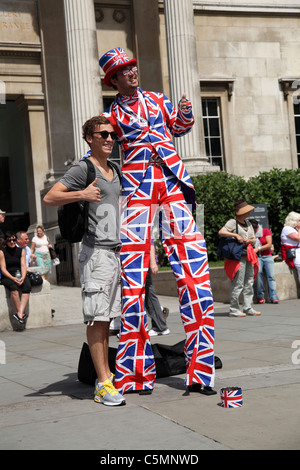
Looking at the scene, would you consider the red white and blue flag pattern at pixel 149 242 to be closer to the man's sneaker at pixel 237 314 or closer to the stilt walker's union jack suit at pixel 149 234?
the stilt walker's union jack suit at pixel 149 234

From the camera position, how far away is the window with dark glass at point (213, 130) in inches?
972

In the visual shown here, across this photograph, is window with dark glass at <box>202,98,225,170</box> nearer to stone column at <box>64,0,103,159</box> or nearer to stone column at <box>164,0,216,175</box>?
stone column at <box>164,0,216,175</box>

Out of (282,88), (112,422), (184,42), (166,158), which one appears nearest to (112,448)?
(112,422)

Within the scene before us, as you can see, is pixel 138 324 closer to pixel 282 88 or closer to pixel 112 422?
pixel 112 422

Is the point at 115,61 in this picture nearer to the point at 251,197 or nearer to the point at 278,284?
the point at 278,284

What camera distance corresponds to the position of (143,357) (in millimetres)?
5512

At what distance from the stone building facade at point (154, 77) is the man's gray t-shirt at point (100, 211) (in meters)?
14.0

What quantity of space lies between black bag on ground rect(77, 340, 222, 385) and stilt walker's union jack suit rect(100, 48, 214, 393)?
1.68ft

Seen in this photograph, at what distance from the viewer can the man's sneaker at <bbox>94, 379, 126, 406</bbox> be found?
5.05 metres

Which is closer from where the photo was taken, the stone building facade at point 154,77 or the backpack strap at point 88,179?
the backpack strap at point 88,179

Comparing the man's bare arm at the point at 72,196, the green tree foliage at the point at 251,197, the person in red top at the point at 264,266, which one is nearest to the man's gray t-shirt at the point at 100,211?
the man's bare arm at the point at 72,196

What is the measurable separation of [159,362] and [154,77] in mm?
18057

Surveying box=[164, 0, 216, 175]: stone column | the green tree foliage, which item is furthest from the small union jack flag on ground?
box=[164, 0, 216, 175]: stone column

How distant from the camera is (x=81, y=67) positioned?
19.4 meters
